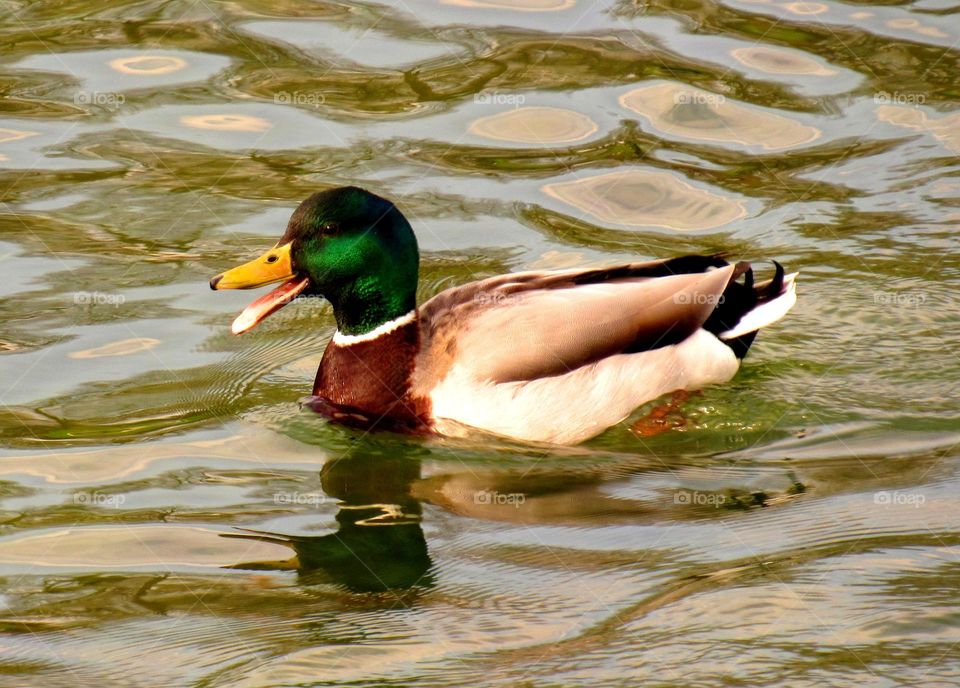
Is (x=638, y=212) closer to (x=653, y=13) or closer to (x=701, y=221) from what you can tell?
(x=701, y=221)

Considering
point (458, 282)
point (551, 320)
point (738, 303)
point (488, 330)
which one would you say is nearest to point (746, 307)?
point (738, 303)

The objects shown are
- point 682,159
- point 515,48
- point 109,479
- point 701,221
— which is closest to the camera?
point 109,479

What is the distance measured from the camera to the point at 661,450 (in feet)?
22.0

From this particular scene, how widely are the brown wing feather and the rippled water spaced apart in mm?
376

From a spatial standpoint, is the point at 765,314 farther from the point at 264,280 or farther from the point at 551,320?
the point at 264,280

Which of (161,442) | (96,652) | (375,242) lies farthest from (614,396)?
(96,652)

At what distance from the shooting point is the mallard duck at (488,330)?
6.78 metres

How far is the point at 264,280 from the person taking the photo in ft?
22.2

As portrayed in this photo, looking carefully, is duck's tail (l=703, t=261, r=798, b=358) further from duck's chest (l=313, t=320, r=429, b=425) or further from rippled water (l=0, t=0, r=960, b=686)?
duck's chest (l=313, t=320, r=429, b=425)

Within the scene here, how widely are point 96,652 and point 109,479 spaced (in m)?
1.51

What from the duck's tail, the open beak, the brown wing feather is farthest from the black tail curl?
the open beak

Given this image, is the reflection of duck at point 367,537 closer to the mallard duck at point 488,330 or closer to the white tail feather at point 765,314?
the mallard duck at point 488,330

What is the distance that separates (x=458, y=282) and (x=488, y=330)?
5.18ft

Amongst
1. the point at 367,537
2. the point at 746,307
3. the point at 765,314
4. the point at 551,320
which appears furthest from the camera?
the point at 746,307
